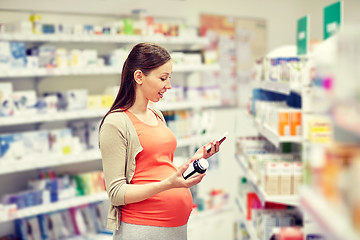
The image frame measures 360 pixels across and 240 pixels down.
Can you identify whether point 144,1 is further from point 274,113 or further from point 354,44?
point 354,44

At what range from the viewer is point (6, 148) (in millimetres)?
4168

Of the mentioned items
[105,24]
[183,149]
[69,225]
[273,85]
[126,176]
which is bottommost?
[69,225]

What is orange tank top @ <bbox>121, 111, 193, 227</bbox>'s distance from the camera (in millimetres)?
2299

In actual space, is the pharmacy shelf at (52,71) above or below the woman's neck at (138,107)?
above

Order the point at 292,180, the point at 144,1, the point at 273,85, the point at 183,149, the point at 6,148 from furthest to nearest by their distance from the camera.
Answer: the point at 183,149 < the point at 144,1 < the point at 6,148 < the point at 273,85 < the point at 292,180

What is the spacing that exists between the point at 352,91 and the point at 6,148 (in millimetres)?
3617

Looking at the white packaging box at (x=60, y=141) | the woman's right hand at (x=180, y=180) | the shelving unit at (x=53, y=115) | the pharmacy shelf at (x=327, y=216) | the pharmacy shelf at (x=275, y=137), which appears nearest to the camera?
the pharmacy shelf at (x=327, y=216)

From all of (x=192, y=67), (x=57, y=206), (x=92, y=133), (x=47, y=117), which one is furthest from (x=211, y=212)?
(x=47, y=117)

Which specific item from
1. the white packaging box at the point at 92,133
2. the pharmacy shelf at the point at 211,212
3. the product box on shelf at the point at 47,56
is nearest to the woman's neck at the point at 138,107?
the product box on shelf at the point at 47,56

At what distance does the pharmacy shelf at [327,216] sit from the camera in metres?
1.04

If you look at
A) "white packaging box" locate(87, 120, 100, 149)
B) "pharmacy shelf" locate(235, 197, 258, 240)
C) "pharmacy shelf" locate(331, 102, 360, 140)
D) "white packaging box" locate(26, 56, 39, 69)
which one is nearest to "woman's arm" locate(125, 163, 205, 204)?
"pharmacy shelf" locate(331, 102, 360, 140)

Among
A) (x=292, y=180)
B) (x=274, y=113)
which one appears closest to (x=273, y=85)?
(x=274, y=113)

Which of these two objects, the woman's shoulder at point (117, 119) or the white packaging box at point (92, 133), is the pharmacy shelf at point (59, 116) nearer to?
the white packaging box at point (92, 133)

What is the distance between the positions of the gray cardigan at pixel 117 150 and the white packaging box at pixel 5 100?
7.30 ft
